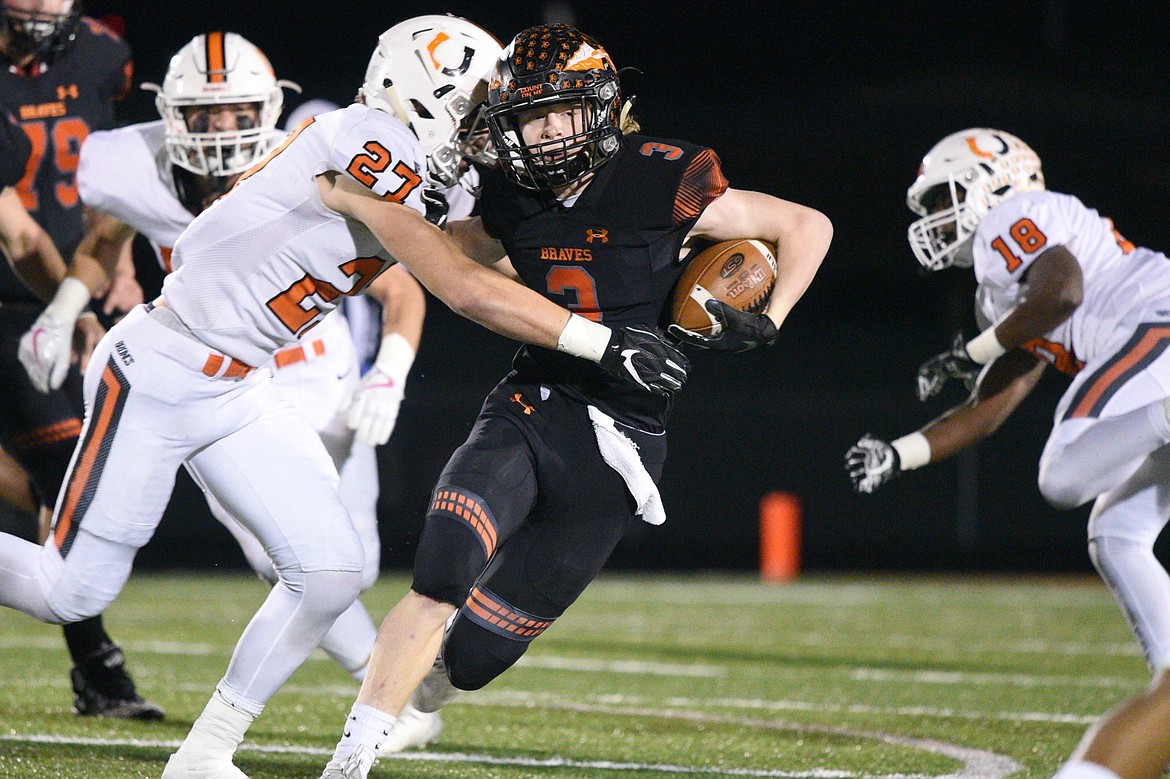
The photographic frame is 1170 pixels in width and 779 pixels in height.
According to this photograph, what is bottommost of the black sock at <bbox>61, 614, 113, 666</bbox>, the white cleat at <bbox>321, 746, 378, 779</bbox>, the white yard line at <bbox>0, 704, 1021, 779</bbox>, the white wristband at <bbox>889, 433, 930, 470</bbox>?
the black sock at <bbox>61, 614, 113, 666</bbox>

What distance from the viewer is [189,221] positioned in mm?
3859

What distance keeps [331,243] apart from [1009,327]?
181 cm

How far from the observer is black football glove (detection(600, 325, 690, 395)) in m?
2.79

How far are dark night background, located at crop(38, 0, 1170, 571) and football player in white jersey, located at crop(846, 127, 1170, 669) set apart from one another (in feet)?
26.8

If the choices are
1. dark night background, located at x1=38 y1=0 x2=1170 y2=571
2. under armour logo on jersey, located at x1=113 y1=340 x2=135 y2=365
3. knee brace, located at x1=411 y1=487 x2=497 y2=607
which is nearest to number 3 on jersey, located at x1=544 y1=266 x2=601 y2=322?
knee brace, located at x1=411 y1=487 x2=497 y2=607

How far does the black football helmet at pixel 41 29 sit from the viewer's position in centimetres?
435

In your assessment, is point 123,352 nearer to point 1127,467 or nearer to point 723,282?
point 723,282

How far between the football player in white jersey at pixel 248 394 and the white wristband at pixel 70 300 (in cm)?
93

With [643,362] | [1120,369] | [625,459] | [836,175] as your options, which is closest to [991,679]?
[1120,369]

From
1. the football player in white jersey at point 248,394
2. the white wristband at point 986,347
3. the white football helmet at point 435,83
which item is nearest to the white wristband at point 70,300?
the football player in white jersey at point 248,394

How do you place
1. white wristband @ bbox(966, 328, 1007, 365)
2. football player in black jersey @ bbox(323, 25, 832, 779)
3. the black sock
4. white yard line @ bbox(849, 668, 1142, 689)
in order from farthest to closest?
1. white yard line @ bbox(849, 668, 1142, 689)
2. the black sock
3. white wristband @ bbox(966, 328, 1007, 365)
4. football player in black jersey @ bbox(323, 25, 832, 779)

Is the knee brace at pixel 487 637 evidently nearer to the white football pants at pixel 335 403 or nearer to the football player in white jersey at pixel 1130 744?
the white football pants at pixel 335 403

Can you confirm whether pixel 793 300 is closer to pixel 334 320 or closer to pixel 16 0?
pixel 334 320

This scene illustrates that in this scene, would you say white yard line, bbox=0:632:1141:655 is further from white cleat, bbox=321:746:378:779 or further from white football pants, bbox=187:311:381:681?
white cleat, bbox=321:746:378:779
